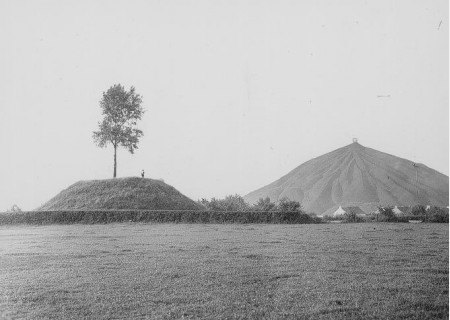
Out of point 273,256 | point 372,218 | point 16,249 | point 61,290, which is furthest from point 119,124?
point 61,290

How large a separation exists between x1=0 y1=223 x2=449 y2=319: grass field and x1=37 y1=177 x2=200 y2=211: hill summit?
33422 millimetres

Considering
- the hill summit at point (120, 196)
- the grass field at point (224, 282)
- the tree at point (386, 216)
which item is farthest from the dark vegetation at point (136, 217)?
the grass field at point (224, 282)

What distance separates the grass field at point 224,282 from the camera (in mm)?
12297

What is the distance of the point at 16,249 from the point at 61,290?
10830mm

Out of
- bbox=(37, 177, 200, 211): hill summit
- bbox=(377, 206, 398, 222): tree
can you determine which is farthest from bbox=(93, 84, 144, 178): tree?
bbox=(377, 206, 398, 222): tree

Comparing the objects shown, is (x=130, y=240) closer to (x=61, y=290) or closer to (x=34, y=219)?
(x=61, y=290)

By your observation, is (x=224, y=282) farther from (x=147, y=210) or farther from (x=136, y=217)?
(x=147, y=210)

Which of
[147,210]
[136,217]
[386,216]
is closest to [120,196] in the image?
[147,210]

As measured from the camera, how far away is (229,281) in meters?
15.7

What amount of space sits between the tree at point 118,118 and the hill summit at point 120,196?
5305 mm

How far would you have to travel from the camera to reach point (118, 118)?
66.2 meters

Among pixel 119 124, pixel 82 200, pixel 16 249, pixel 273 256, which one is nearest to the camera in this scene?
pixel 273 256

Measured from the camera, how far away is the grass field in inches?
484

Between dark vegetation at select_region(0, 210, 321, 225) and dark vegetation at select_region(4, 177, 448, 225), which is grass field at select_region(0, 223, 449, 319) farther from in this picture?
dark vegetation at select_region(4, 177, 448, 225)
